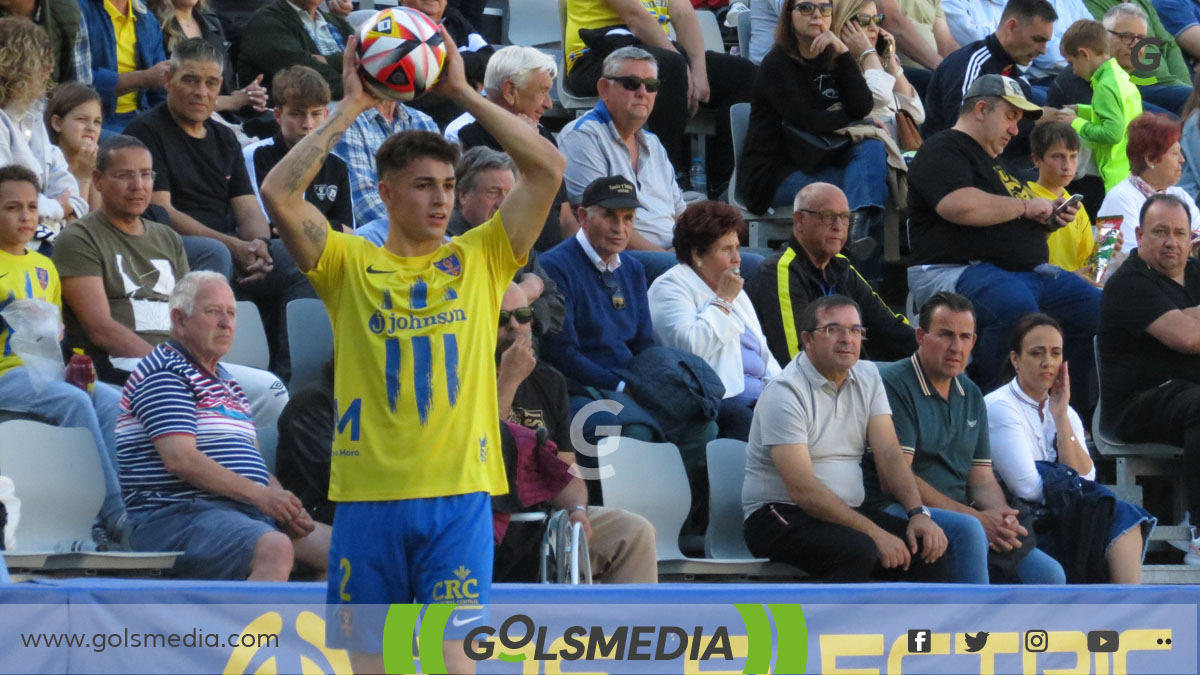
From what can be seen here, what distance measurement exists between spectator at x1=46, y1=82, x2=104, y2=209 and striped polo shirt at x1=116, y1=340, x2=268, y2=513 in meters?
2.07

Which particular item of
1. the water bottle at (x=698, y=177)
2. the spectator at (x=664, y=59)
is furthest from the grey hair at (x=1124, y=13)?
the water bottle at (x=698, y=177)

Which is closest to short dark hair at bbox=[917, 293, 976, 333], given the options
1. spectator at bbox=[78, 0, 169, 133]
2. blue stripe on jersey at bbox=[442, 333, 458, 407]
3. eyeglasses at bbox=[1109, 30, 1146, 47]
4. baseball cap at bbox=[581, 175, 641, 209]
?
baseball cap at bbox=[581, 175, 641, 209]

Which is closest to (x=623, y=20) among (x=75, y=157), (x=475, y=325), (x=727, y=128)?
(x=727, y=128)

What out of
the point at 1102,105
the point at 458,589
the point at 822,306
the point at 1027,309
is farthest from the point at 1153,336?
the point at 458,589

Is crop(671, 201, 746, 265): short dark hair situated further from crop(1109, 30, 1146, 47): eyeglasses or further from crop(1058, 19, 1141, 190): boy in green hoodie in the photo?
crop(1109, 30, 1146, 47): eyeglasses

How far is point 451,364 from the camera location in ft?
15.5

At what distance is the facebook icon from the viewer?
5.94m

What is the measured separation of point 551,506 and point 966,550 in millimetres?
1775

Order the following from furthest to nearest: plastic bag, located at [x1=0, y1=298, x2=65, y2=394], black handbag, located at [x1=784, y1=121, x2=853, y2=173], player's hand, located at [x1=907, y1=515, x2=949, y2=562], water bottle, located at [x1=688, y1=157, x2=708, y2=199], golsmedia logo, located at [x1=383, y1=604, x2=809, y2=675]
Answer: water bottle, located at [x1=688, y1=157, x2=708, y2=199] → black handbag, located at [x1=784, y1=121, x2=853, y2=173] → player's hand, located at [x1=907, y1=515, x2=949, y2=562] → plastic bag, located at [x1=0, y1=298, x2=65, y2=394] → golsmedia logo, located at [x1=383, y1=604, x2=809, y2=675]

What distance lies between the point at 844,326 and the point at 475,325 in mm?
2689

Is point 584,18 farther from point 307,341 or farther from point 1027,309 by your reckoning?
point 307,341

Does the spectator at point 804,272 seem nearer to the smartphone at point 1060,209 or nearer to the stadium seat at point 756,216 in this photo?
the smartphone at point 1060,209

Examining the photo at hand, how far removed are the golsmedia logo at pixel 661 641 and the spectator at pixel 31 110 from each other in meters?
3.53

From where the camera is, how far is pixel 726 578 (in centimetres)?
747
